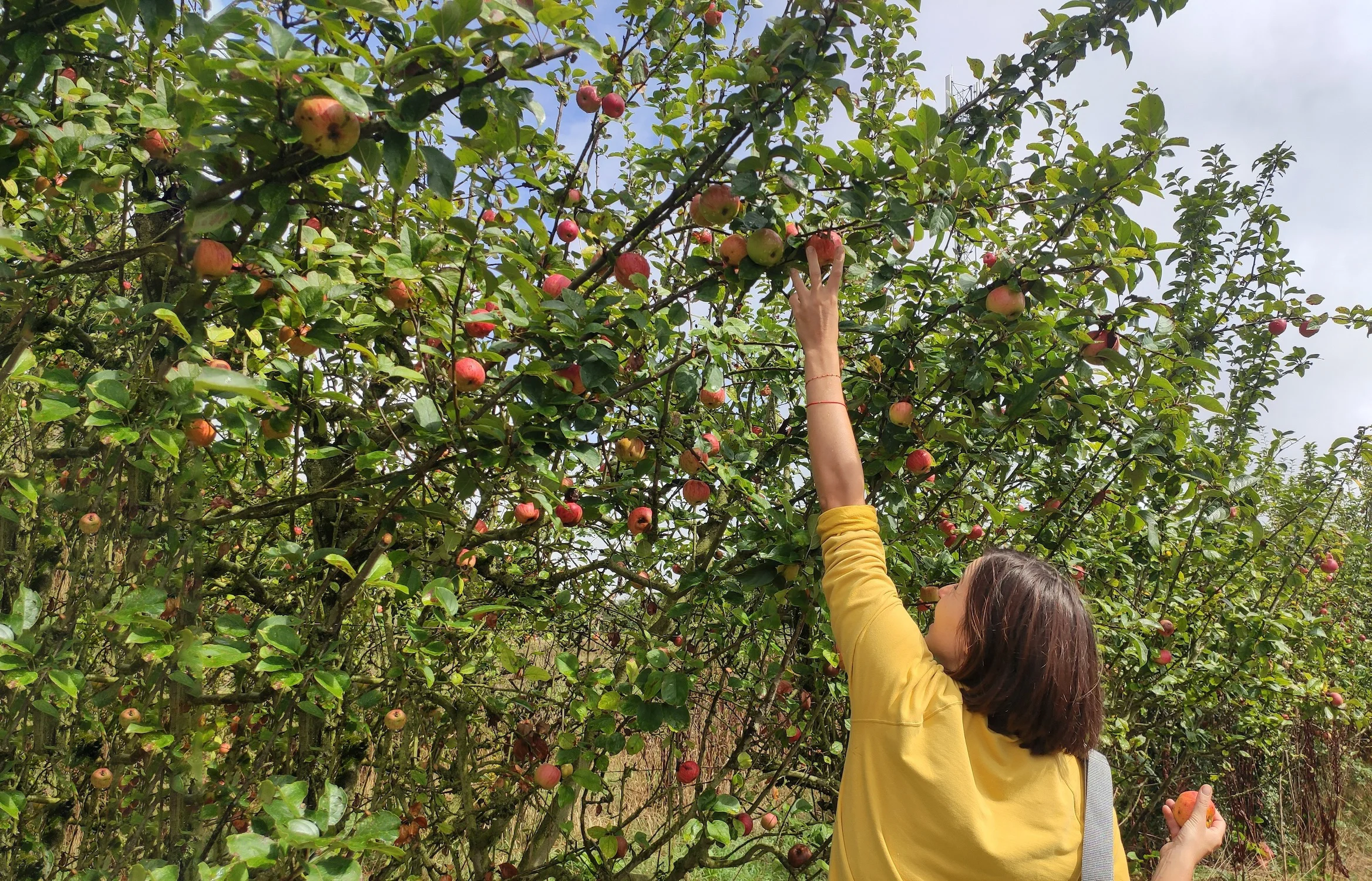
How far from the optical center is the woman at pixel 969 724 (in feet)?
3.74

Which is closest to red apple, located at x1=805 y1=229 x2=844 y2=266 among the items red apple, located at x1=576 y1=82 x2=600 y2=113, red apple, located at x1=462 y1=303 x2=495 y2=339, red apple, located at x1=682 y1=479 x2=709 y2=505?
red apple, located at x1=462 y1=303 x2=495 y2=339

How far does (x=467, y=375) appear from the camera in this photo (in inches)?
70.1

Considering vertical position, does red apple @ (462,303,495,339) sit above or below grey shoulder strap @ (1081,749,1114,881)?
above

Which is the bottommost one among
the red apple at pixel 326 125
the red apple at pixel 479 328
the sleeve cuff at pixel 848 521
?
the sleeve cuff at pixel 848 521

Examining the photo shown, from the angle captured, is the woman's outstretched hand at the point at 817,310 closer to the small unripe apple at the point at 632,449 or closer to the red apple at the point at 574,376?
the red apple at the point at 574,376

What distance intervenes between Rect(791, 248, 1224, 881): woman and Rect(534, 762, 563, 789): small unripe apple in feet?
4.90

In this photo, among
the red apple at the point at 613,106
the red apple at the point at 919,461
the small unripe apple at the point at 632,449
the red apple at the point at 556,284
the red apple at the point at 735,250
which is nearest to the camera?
the red apple at the point at 735,250

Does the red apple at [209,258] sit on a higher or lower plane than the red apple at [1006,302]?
lower

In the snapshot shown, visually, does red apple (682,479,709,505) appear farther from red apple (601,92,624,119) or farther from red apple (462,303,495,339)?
red apple (601,92,624,119)

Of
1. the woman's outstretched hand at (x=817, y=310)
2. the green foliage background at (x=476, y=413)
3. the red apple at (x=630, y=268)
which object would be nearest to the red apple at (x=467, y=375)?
the green foliage background at (x=476, y=413)

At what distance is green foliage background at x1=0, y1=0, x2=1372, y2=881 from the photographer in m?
1.47

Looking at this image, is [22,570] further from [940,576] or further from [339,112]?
[940,576]

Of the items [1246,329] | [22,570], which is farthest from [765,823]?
[1246,329]

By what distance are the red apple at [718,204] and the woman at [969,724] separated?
0.84 metres
